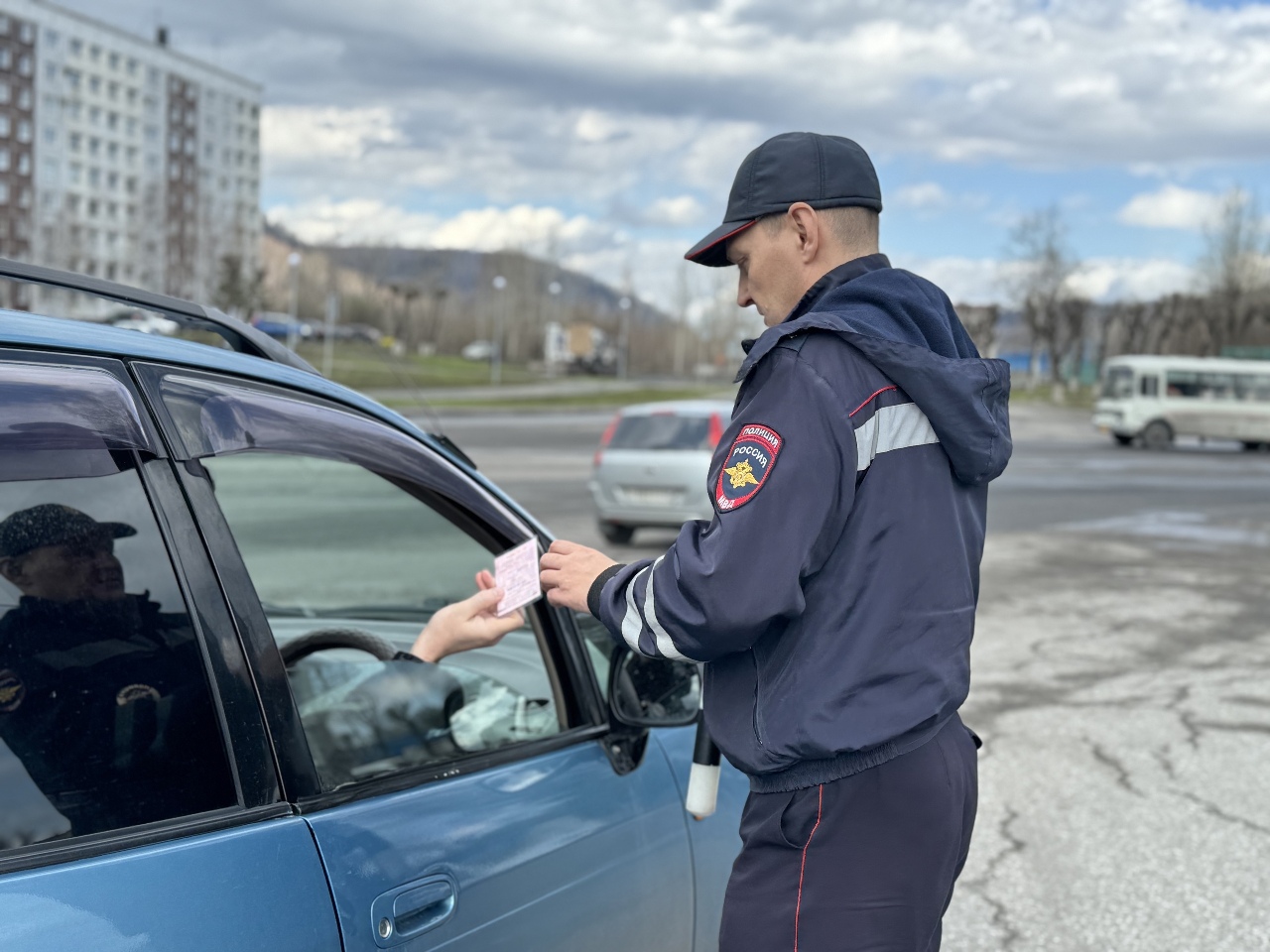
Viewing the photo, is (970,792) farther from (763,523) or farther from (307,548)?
(307,548)

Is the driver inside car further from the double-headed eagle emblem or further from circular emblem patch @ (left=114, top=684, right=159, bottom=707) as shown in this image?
the double-headed eagle emblem

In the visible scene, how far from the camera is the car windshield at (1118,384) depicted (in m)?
38.5

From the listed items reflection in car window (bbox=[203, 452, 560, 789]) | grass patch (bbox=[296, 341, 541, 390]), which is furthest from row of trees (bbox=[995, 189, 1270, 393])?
reflection in car window (bbox=[203, 452, 560, 789])

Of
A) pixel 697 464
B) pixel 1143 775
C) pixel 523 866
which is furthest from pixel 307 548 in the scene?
pixel 523 866

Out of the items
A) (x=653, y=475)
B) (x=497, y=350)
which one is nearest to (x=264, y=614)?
(x=653, y=475)

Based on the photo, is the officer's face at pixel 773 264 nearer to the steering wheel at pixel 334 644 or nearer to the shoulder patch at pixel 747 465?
the shoulder patch at pixel 747 465

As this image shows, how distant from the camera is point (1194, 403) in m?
38.0

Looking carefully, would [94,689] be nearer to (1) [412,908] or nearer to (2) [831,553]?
(1) [412,908]

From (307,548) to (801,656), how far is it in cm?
1019

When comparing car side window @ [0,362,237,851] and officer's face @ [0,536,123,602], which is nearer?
car side window @ [0,362,237,851]

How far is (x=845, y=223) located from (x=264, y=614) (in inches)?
42.3

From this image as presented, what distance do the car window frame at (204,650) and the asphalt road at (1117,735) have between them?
2.86 metres

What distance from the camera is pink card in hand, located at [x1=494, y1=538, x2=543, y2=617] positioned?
223 centimetres

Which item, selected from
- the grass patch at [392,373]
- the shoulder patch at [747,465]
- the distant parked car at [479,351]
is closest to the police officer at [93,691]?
the shoulder patch at [747,465]
